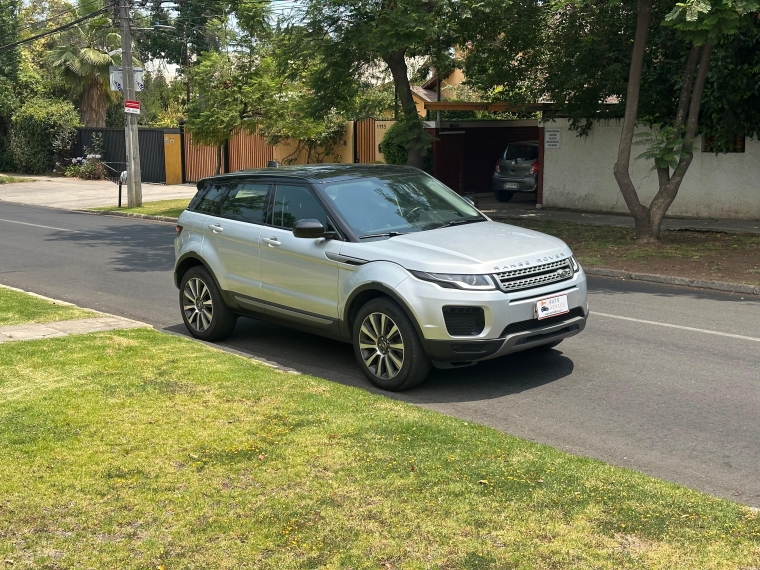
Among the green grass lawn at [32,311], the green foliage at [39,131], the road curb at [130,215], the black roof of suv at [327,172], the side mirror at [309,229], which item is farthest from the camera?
the green foliage at [39,131]

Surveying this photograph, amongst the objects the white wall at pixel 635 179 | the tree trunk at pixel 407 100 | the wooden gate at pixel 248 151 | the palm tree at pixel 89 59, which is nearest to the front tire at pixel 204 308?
the tree trunk at pixel 407 100

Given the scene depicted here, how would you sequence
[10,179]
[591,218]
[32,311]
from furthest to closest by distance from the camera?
[10,179]
[591,218]
[32,311]

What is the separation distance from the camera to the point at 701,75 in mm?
14719

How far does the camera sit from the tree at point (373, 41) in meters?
15.7

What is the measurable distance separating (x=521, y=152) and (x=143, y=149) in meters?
17.7

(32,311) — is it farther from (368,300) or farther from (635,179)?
(635,179)

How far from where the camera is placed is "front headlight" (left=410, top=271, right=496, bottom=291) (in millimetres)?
6918

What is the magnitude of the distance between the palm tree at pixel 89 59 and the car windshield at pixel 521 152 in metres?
22.5

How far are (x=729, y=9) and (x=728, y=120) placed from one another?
6301 millimetres

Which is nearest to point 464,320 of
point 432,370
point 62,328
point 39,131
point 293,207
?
point 432,370

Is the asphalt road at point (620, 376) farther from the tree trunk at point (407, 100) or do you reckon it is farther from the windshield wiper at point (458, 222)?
the tree trunk at point (407, 100)

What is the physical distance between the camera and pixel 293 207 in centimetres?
831

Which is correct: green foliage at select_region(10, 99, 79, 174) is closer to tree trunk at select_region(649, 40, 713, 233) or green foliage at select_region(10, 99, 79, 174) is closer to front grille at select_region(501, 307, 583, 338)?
tree trunk at select_region(649, 40, 713, 233)

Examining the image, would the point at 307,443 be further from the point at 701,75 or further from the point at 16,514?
the point at 701,75
